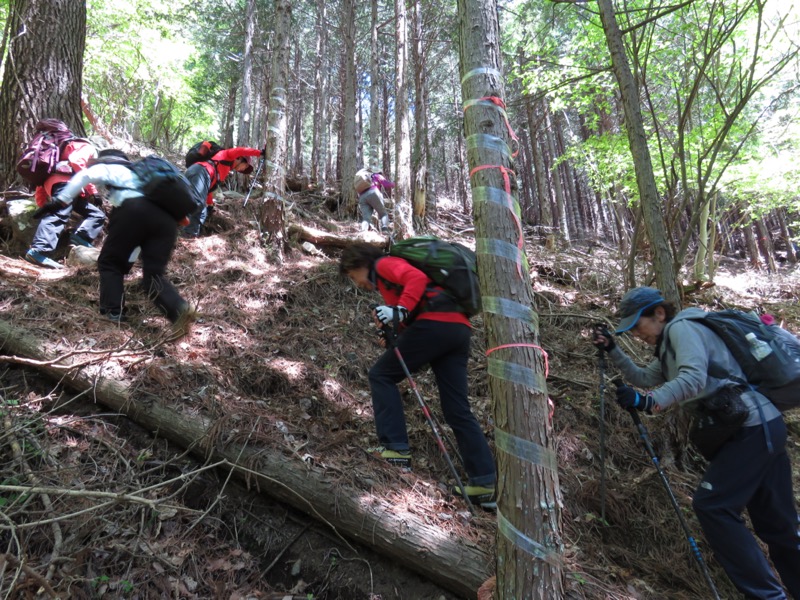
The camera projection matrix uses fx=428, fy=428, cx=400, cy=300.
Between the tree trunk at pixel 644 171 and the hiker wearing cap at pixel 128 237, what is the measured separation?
15.2 ft

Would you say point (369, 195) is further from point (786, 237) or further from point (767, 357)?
point (786, 237)

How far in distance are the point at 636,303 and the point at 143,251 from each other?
4.40m

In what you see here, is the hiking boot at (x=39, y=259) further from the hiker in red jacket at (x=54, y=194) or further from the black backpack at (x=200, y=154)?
the black backpack at (x=200, y=154)

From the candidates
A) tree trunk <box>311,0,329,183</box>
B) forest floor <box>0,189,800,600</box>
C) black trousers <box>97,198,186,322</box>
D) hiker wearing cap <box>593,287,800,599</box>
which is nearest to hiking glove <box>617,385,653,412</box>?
hiker wearing cap <box>593,287,800,599</box>

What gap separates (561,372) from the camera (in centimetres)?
546

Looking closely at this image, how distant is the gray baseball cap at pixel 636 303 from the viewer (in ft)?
10.4

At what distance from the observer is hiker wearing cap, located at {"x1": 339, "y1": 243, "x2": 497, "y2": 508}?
3277 mm

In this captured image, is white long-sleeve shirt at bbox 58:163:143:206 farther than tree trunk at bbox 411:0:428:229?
No

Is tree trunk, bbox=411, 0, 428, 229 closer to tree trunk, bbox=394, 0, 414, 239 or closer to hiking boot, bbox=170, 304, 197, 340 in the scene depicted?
tree trunk, bbox=394, 0, 414, 239

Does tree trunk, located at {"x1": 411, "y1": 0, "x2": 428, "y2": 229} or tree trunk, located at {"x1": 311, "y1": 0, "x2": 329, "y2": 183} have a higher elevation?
tree trunk, located at {"x1": 311, "y1": 0, "x2": 329, "y2": 183}

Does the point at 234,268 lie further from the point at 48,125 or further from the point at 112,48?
the point at 112,48

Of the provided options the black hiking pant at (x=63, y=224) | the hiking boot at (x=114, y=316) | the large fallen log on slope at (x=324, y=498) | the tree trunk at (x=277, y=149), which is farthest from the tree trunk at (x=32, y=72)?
the large fallen log on slope at (x=324, y=498)

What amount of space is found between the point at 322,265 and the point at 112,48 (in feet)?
32.6

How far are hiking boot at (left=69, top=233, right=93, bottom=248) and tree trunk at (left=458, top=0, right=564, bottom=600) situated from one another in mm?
5465
